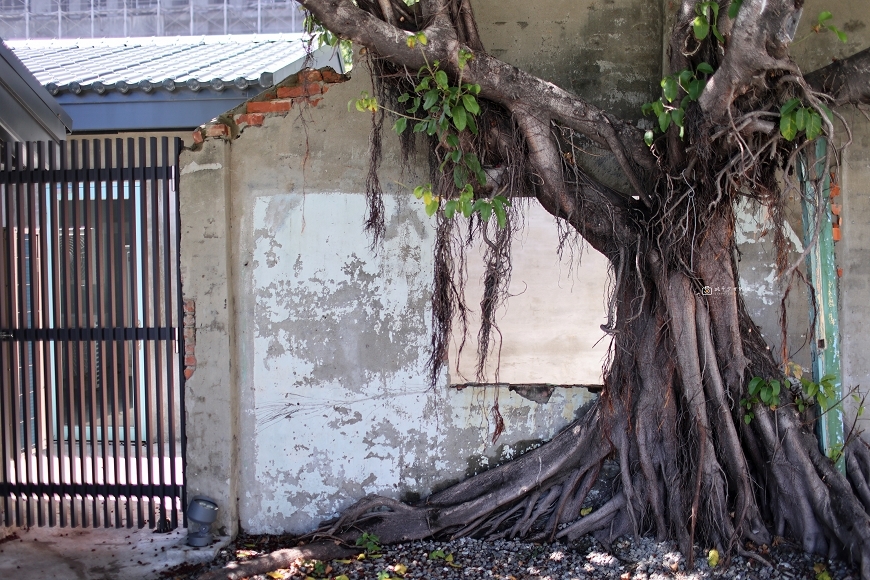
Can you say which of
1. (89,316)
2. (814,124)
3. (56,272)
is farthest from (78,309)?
(814,124)

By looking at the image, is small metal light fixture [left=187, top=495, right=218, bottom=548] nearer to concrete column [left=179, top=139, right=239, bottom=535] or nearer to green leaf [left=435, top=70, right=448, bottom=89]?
concrete column [left=179, top=139, right=239, bottom=535]

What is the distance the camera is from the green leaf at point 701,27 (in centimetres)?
314

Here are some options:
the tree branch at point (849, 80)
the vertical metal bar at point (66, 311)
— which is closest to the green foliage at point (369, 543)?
the vertical metal bar at point (66, 311)

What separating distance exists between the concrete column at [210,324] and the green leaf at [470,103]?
1590 mm

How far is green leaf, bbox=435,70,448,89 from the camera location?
11.4ft

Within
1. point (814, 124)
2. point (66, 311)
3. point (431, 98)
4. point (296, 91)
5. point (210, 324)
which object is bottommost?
point (210, 324)

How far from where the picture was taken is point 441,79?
3471 mm

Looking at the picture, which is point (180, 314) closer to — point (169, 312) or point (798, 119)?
point (169, 312)

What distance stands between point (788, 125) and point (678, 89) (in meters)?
0.55

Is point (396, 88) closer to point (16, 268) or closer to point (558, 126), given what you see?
point (558, 126)

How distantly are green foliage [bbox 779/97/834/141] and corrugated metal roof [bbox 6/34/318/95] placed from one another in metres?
2.57

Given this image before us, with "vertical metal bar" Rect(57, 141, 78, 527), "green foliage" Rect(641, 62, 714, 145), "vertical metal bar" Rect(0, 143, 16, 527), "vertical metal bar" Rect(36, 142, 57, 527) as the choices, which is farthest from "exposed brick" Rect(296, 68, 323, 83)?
"green foliage" Rect(641, 62, 714, 145)

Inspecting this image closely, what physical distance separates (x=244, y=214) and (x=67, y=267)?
1.17 m

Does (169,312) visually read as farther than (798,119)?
Yes
